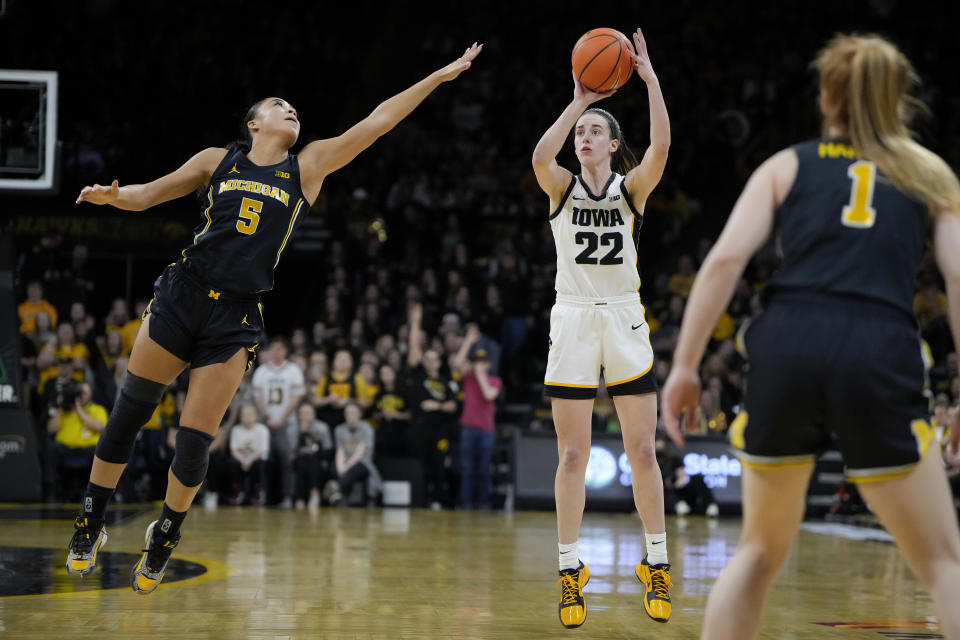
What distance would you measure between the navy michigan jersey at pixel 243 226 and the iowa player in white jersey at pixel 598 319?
1.34 metres

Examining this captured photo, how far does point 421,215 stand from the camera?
18609 millimetres

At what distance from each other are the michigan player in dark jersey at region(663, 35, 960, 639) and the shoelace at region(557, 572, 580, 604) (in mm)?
2193

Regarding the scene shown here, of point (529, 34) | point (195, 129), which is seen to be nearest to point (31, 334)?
point (195, 129)

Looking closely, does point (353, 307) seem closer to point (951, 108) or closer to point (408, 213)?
point (408, 213)

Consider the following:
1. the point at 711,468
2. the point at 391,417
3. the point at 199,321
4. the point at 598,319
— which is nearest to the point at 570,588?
the point at 598,319

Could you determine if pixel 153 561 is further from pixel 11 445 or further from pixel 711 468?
pixel 711 468

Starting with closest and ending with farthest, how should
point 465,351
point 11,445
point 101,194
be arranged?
1. point 101,194
2. point 11,445
3. point 465,351

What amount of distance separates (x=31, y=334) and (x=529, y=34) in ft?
42.8

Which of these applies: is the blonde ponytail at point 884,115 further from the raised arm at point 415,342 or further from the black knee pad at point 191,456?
the raised arm at point 415,342

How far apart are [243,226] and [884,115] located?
3.22 meters

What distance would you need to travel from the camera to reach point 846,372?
304 centimetres

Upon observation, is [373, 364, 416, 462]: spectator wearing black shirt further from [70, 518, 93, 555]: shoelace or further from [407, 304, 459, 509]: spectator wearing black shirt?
[70, 518, 93, 555]: shoelace

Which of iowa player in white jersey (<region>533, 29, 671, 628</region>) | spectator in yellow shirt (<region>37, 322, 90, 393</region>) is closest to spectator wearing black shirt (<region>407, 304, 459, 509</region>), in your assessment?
spectator in yellow shirt (<region>37, 322, 90, 393</region>)

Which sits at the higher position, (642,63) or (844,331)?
(642,63)
